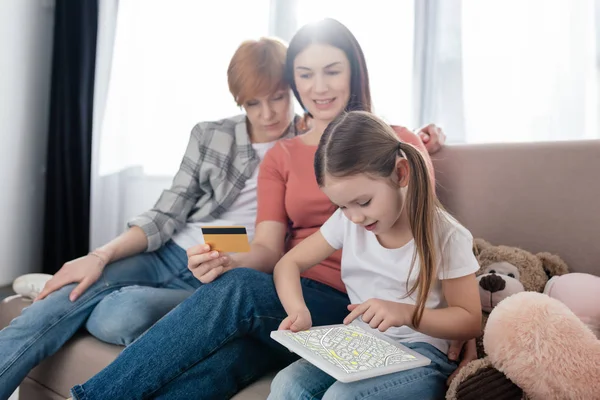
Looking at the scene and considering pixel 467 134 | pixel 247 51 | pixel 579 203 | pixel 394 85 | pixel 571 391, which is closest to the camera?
pixel 571 391

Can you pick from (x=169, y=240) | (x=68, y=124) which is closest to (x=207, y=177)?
(x=169, y=240)

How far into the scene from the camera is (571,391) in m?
0.86

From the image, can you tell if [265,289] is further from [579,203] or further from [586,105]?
[586,105]

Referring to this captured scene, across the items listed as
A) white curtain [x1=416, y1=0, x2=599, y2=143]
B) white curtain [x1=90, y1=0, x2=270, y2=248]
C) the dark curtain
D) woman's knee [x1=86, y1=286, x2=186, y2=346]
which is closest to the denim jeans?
woman's knee [x1=86, y1=286, x2=186, y2=346]

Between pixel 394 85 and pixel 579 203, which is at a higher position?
pixel 394 85

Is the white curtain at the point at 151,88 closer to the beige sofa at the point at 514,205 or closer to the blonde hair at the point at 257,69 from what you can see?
the blonde hair at the point at 257,69

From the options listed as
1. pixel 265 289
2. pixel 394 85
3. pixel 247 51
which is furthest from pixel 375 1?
pixel 265 289

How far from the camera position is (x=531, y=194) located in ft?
4.56

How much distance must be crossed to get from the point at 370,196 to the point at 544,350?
1.34 ft

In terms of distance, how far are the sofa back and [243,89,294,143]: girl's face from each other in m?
0.49

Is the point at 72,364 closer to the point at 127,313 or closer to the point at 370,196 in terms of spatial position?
the point at 127,313

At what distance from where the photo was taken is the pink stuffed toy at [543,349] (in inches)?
34.0

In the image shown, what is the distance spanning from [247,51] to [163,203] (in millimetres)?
548

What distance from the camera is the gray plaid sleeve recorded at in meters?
1.71
